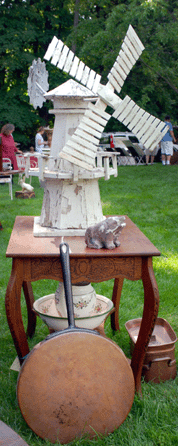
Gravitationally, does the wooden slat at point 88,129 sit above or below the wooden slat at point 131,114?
below

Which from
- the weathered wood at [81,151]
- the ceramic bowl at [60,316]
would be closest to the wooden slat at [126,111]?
the weathered wood at [81,151]

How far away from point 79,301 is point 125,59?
4.96ft

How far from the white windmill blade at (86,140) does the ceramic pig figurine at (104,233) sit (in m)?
0.33

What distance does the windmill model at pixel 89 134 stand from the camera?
2.35m

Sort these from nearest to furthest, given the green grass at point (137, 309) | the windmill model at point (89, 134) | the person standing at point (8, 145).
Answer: the green grass at point (137, 309) → the windmill model at point (89, 134) → the person standing at point (8, 145)

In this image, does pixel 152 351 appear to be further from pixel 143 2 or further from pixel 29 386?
pixel 143 2

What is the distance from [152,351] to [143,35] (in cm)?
1415

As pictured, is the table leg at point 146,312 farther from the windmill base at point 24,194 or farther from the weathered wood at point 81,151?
the windmill base at point 24,194

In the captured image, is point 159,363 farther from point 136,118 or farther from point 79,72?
point 79,72

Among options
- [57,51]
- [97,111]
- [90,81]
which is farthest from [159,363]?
[57,51]

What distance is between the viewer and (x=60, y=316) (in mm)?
2611

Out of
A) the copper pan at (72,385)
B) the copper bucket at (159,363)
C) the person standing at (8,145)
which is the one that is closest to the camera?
the copper pan at (72,385)

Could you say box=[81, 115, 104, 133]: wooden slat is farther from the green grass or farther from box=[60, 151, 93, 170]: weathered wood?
the green grass

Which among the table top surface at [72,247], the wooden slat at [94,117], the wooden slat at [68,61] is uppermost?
the wooden slat at [68,61]
